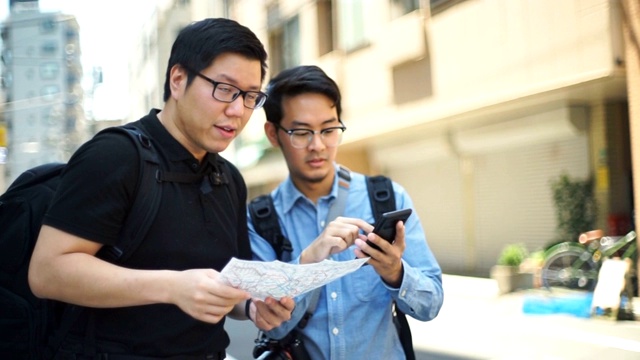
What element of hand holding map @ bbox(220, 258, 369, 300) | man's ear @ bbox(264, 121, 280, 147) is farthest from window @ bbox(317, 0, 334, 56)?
hand holding map @ bbox(220, 258, 369, 300)

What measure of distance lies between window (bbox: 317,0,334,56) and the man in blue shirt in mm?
15474

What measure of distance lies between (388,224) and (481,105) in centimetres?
1019

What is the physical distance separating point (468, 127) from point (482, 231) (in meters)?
2.31

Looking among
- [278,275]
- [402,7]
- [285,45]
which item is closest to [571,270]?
[402,7]

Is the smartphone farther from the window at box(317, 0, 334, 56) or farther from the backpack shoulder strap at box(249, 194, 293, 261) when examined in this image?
the window at box(317, 0, 334, 56)

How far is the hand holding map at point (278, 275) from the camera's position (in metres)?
1.32

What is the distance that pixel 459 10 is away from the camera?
1202 cm

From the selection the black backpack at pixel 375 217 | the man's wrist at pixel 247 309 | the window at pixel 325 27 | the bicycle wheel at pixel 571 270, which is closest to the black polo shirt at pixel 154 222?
the man's wrist at pixel 247 309

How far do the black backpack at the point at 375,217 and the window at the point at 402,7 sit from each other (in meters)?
11.8

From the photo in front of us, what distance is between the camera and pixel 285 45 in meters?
19.9

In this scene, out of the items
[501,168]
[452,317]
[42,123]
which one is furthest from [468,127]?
[42,123]

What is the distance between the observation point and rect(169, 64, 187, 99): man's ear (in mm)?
1708

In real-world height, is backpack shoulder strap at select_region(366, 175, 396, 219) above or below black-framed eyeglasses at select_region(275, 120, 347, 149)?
below

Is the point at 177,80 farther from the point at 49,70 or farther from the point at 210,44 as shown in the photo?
the point at 49,70
